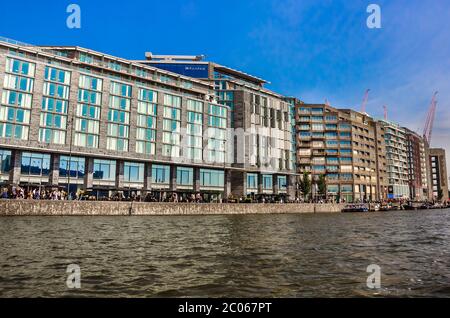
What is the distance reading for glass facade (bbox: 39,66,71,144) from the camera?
8395 cm

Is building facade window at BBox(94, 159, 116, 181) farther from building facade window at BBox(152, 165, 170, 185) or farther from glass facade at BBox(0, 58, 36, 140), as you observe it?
A: glass facade at BBox(0, 58, 36, 140)

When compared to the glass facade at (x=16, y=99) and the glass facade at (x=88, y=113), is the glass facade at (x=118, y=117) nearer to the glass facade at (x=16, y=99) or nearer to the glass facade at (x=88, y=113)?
the glass facade at (x=88, y=113)

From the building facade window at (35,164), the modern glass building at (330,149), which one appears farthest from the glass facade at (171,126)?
the modern glass building at (330,149)

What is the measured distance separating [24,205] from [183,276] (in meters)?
47.8

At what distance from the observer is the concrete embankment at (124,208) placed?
5406 cm

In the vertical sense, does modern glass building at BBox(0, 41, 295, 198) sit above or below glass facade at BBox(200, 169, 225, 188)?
above

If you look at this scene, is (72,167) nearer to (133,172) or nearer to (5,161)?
(5,161)

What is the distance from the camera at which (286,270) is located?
1541 cm

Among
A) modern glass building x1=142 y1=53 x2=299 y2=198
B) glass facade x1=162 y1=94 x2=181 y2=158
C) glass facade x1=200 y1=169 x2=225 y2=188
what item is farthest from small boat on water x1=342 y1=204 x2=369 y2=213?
glass facade x1=162 y1=94 x2=181 y2=158

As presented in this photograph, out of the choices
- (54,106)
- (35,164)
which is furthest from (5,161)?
(54,106)

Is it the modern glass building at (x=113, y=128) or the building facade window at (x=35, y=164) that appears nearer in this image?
the building facade window at (x=35, y=164)

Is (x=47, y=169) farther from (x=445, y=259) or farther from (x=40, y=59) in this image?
(x=445, y=259)

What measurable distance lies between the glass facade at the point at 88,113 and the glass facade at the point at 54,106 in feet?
9.42

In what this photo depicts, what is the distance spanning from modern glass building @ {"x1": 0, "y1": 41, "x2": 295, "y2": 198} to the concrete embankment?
19.7 metres
